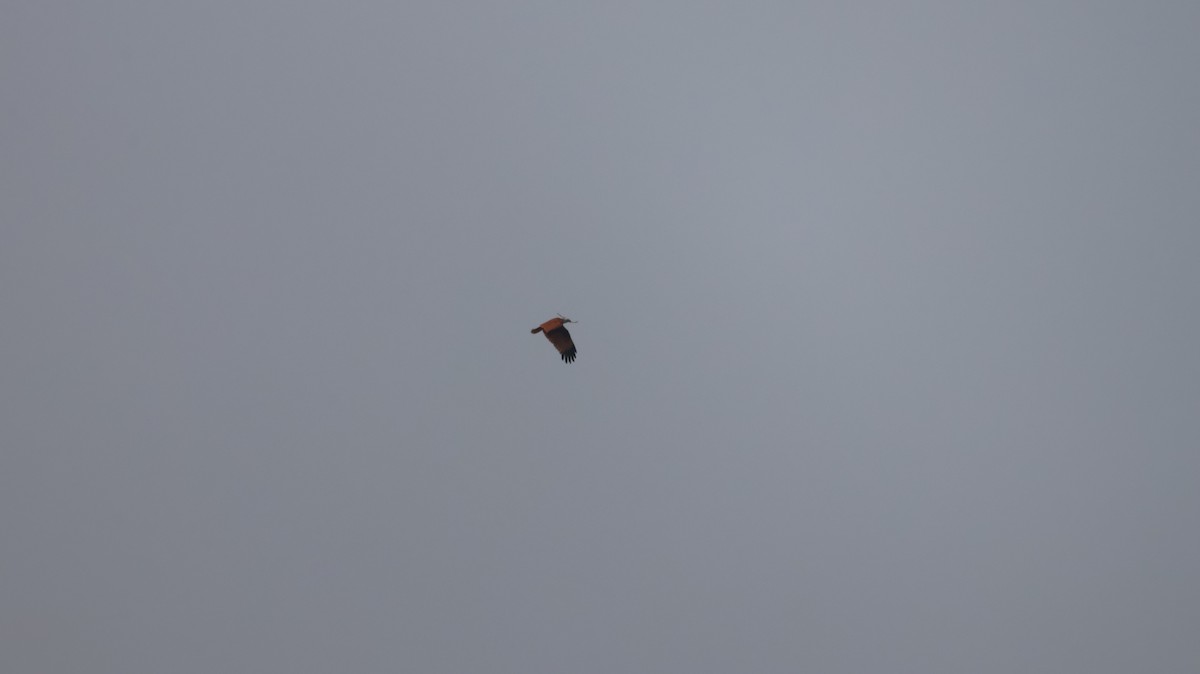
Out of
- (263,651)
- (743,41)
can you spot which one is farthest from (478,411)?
(743,41)

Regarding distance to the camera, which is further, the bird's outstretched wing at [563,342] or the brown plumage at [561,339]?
the bird's outstretched wing at [563,342]

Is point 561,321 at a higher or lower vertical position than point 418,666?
higher

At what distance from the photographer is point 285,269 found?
18.1 meters

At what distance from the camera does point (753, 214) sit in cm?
2856

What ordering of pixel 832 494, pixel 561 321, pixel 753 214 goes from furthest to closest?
pixel 753 214, pixel 832 494, pixel 561 321

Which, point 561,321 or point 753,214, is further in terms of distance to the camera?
point 753,214

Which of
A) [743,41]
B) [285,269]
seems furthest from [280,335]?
[743,41]

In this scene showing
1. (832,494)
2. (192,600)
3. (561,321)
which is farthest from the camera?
(832,494)

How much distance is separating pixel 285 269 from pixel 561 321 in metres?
8.14

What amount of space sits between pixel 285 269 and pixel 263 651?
692cm

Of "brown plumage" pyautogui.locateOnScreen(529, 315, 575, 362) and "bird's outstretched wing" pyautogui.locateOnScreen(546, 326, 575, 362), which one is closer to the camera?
"brown plumage" pyautogui.locateOnScreen(529, 315, 575, 362)

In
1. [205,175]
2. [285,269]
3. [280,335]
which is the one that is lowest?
[280,335]

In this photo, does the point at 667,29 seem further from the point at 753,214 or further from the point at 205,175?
the point at 205,175

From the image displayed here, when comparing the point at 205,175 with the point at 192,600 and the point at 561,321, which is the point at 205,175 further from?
the point at 561,321
